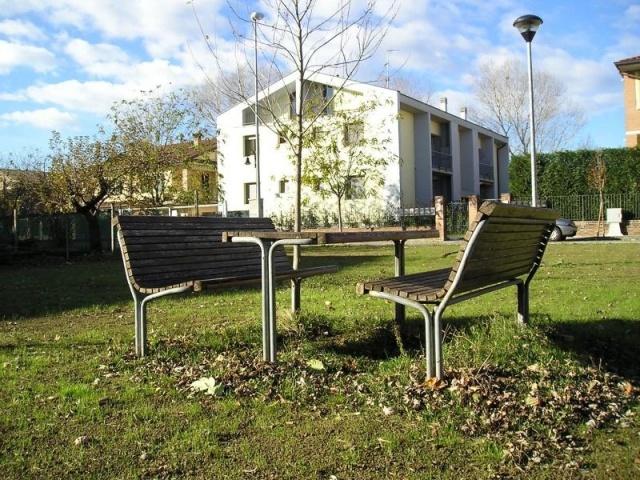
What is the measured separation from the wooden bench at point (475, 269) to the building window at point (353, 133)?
24.5 meters

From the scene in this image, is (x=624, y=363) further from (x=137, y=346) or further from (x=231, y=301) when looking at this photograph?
(x=231, y=301)

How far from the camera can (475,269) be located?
3.79 metres

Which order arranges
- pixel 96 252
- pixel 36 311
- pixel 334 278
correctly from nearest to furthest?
pixel 36 311
pixel 334 278
pixel 96 252

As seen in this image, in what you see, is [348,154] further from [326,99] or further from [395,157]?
[326,99]

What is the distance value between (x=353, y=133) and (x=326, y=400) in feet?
87.6

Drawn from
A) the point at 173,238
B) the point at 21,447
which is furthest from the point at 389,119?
the point at 21,447

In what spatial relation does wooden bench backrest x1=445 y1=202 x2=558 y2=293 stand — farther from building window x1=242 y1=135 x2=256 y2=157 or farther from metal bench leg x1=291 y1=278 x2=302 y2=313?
building window x1=242 y1=135 x2=256 y2=157

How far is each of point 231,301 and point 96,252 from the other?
14370mm

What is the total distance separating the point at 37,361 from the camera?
4.59 m

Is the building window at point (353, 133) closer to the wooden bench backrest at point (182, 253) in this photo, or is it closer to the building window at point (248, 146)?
the building window at point (248, 146)

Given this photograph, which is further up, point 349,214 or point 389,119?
point 389,119

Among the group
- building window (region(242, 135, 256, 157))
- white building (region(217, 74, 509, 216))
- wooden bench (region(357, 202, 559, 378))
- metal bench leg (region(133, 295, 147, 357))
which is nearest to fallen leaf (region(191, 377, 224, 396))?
metal bench leg (region(133, 295, 147, 357))

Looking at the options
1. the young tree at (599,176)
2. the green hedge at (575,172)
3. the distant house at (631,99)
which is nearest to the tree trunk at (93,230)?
the young tree at (599,176)

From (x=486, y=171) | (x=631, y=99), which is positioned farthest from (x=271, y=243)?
(x=486, y=171)
